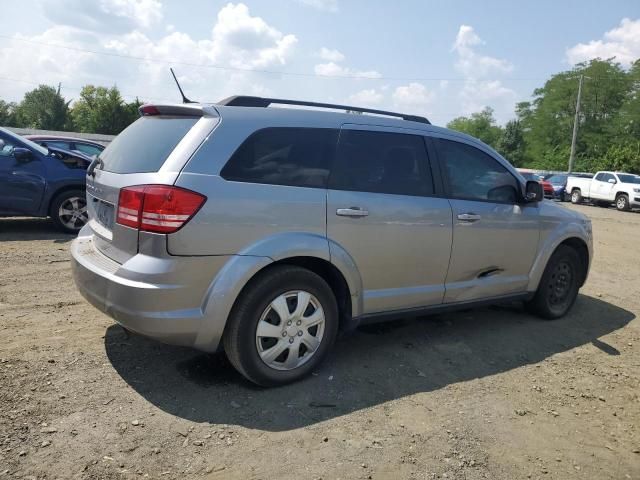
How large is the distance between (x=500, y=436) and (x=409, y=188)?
185 cm

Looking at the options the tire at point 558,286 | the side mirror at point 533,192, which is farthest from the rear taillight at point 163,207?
the tire at point 558,286

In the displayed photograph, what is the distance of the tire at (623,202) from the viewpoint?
924 inches

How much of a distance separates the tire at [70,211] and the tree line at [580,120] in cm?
4767

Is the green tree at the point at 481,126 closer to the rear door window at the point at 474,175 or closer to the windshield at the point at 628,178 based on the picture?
the windshield at the point at 628,178

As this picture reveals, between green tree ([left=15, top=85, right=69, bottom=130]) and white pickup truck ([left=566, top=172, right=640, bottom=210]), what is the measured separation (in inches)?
3261

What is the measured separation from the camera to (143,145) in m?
3.48

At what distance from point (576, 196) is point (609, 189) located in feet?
8.47

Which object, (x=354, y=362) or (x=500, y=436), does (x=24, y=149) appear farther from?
(x=500, y=436)

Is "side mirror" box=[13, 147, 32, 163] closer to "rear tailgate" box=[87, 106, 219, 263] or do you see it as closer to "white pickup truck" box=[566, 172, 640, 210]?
"rear tailgate" box=[87, 106, 219, 263]

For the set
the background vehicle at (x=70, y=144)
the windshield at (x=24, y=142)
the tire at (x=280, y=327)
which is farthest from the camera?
the background vehicle at (x=70, y=144)

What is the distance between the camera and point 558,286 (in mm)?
5395

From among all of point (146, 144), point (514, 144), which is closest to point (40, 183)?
point (146, 144)

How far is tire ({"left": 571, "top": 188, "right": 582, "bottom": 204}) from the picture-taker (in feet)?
88.0

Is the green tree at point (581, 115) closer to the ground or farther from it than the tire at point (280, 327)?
farther from it
